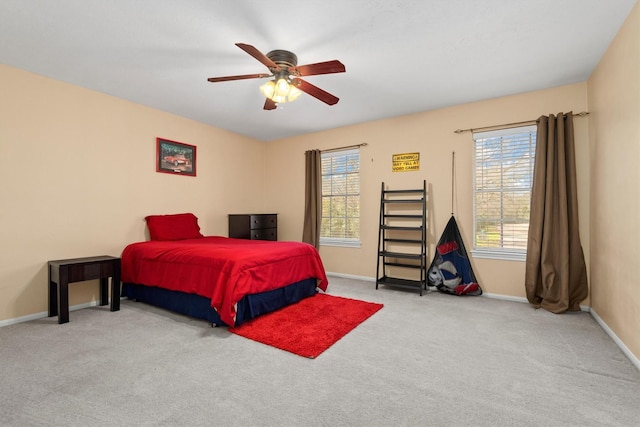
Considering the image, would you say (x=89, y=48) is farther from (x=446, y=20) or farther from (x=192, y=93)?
(x=446, y=20)

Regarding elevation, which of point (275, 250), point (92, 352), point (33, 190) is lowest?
point (92, 352)

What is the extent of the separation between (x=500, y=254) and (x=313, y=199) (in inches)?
112

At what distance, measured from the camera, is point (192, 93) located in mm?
3605

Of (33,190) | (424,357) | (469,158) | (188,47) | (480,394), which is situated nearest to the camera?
(480,394)

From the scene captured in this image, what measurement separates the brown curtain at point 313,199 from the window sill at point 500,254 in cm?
241

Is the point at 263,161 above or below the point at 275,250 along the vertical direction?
above

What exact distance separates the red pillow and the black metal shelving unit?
2704 millimetres

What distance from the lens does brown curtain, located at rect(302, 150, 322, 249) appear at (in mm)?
5156

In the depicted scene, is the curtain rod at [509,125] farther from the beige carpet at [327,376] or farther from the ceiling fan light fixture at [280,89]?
the ceiling fan light fixture at [280,89]

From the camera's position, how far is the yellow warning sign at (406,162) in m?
4.37

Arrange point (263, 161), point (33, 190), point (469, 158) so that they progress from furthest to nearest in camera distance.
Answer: point (263, 161), point (469, 158), point (33, 190)

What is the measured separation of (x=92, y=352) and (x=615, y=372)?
3.69 meters

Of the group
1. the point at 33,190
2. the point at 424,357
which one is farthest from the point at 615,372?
the point at 33,190

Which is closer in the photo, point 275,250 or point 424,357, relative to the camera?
point 424,357
